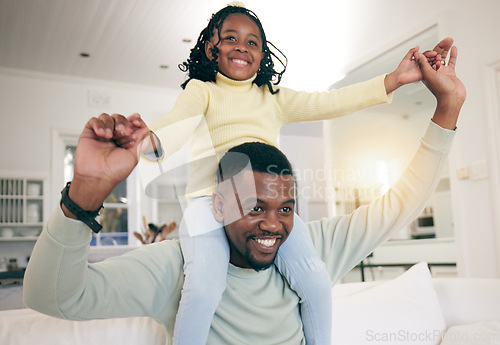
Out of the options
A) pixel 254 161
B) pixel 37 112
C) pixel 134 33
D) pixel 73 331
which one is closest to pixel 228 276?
pixel 254 161

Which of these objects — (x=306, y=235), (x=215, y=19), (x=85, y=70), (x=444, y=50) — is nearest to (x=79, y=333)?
(x=306, y=235)

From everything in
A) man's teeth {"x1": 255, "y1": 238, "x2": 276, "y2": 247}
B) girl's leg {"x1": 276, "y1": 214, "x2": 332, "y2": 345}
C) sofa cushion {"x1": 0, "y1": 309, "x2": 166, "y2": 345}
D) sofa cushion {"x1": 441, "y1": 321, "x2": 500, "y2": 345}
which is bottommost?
sofa cushion {"x1": 441, "y1": 321, "x2": 500, "y2": 345}

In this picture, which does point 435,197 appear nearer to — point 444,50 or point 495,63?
point 495,63

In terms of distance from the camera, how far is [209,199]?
0.97 m

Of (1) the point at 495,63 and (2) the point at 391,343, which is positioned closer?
(2) the point at 391,343

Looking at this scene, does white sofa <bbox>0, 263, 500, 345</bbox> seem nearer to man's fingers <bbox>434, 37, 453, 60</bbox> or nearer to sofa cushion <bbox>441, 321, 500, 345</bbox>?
sofa cushion <bbox>441, 321, 500, 345</bbox>

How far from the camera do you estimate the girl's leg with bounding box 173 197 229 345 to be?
0.83m

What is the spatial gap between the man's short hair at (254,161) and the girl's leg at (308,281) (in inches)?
6.0

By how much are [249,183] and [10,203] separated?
4.84 m

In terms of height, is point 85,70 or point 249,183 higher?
point 85,70

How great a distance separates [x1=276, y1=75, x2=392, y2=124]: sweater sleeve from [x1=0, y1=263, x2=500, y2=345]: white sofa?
1.96 ft

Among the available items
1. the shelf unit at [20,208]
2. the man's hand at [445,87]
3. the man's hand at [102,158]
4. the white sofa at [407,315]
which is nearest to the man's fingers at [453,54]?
the man's hand at [445,87]

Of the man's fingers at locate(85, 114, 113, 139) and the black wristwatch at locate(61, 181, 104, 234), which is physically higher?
the man's fingers at locate(85, 114, 113, 139)

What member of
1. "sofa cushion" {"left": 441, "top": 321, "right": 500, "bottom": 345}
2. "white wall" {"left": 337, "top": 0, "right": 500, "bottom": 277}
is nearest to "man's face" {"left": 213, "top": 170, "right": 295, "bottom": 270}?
"sofa cushion" {"left": 441, "top": 321, "right": 500, "bottom": 345}
